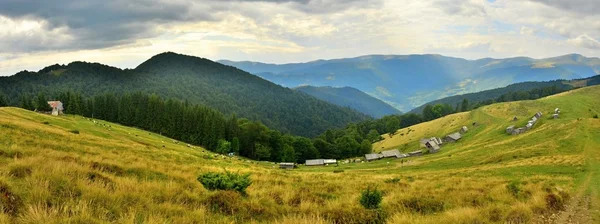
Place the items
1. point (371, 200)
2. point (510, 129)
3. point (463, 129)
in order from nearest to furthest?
point (371, 200) → point (510, 129) → point (463, 129)

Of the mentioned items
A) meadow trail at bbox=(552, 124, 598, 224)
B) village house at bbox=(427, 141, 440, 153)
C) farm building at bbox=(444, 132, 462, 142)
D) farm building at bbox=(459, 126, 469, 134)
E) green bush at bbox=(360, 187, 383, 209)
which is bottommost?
village house at bbox=(427, 141, 440, 153)

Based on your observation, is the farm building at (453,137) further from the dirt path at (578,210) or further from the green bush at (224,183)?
the green bush at (224,183)

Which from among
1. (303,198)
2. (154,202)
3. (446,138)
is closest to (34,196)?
(154,202)

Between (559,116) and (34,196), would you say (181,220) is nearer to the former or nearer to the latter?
(34,196)

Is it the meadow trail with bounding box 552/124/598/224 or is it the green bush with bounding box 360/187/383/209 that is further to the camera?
the meadow trail with bounding box 552/124/598/224

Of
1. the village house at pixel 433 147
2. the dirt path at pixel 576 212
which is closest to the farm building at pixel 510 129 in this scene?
the village house at pixel 433 147

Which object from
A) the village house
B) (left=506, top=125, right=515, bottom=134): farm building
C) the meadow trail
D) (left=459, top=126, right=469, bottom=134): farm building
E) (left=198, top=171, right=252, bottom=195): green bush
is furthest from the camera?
(left=459, top=126, right=469, bottom=134): farm building

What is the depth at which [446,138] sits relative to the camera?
9838cm

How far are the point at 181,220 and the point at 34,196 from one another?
3.43m

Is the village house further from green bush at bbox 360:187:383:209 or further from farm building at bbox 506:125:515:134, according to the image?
green bush at bbox 360:187:383:209

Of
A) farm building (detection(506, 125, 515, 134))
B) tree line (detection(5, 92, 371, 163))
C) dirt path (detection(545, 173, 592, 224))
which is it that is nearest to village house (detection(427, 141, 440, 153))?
farm building (detection(506, 125, 515, 134))

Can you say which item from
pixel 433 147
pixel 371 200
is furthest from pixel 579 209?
pixel 433 147

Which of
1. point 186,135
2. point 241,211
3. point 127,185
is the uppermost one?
point 127,185

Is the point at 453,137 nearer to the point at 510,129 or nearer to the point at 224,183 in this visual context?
the point at 510,129
